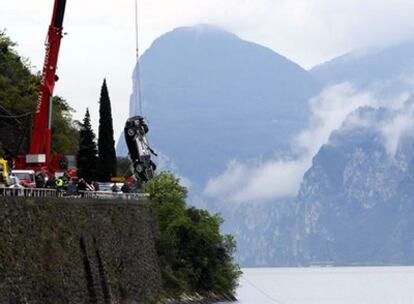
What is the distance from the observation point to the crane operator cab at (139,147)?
10700 cm

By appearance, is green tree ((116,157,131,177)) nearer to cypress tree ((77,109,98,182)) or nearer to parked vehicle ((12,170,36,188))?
cypress tree ((77,109,98,182))

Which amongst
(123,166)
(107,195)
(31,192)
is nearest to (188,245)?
(107,195)

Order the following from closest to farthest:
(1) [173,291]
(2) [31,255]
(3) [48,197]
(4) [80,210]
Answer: (2) [31,255] → (3) [48,197] → (4) [80,210] → (1) [173,291]

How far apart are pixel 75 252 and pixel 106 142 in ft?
154

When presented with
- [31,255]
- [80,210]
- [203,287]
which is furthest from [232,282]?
[31,255]

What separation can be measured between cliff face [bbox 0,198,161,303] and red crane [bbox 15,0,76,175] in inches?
200

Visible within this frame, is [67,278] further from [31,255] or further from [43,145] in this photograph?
[43,145]

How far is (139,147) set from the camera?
108 meters

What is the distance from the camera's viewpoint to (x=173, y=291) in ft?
301

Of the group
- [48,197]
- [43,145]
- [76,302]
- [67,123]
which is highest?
[67,123]

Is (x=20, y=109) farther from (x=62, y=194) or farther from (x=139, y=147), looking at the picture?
(x=62, y=194)

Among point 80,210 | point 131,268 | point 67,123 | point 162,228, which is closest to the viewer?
point 80,210

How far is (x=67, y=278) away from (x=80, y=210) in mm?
6351

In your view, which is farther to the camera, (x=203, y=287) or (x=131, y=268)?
(x=203, y=287)
